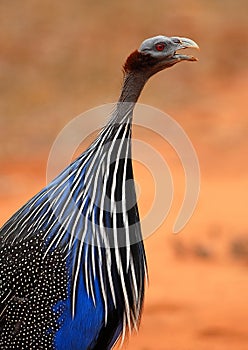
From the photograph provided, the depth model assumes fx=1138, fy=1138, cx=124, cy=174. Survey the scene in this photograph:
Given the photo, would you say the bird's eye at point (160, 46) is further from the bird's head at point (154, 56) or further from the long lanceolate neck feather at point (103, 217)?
the long lanceolate neck feather at point (103, 217)

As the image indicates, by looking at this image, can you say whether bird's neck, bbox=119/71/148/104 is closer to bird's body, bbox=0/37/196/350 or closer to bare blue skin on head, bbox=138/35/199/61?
bird's body, bbox=0/37/196/350

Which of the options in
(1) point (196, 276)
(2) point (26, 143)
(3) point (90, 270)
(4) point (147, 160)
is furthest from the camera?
(2) point (26, 143)

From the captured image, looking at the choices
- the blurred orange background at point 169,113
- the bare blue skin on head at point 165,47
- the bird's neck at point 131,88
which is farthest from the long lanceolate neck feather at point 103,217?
the blurred orange background at point 169,113

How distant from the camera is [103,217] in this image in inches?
167

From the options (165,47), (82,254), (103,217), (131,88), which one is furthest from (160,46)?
(82,254)

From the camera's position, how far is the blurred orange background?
23.6 feet

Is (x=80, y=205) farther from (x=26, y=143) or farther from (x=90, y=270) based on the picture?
(x=26, y=143)

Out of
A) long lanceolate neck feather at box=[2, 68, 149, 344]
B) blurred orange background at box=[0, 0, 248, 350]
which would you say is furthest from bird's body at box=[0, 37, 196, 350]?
blurred orange background at box=[0, 0, 248, 350]

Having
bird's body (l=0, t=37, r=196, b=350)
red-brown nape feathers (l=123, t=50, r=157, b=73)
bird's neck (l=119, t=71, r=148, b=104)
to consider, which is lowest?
bird's body (l=0, t=37, r=196, b=350)

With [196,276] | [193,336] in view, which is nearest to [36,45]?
[196,276]

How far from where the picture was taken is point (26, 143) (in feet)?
32.8

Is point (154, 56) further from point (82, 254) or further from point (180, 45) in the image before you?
point (82, 254)

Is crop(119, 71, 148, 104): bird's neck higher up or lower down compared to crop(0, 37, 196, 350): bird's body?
higher up

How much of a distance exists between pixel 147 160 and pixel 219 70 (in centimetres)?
661
